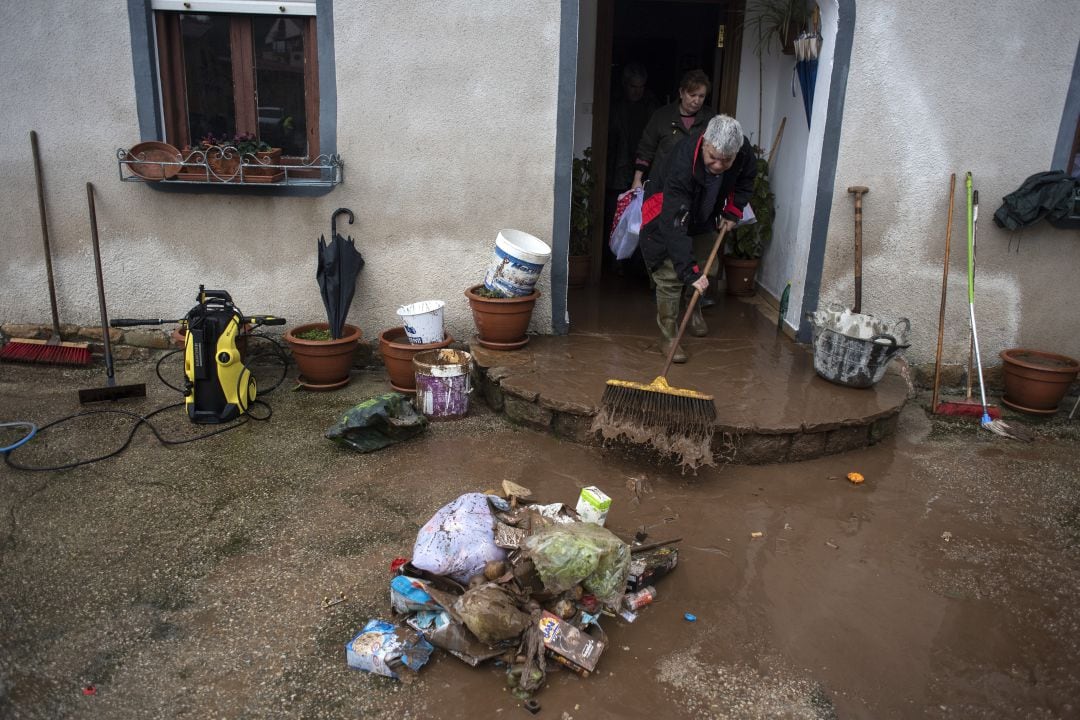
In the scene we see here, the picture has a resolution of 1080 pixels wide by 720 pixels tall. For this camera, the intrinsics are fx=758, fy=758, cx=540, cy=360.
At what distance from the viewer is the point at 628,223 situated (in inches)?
223

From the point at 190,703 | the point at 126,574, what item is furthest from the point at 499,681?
the point at 126,574

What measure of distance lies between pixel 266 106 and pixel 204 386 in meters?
2.09

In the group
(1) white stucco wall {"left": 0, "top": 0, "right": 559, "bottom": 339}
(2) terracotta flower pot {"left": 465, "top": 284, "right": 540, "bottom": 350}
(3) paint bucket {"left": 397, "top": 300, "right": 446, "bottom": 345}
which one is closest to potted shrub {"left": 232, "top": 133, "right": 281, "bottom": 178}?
(1) white stucco wall {"left": 0, "top": 0, "right": 559, "bottom": 339}

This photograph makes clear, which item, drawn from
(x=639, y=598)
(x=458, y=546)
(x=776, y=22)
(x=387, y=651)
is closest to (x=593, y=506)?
(x=639, y=598)

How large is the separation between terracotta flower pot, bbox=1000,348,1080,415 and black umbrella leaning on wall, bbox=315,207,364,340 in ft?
15.1

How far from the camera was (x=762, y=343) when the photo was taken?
18.4 ft

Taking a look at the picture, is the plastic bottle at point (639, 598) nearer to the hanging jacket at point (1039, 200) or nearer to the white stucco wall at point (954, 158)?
the white stucco wall at point (954, 158)

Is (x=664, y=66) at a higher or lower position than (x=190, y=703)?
higher

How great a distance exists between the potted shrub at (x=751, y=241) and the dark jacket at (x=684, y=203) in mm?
1553

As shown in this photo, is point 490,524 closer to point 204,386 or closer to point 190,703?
point 190,703

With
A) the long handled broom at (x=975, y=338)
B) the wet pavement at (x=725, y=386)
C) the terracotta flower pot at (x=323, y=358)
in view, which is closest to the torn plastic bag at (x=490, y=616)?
the wet pavement at (x=725, y=386)

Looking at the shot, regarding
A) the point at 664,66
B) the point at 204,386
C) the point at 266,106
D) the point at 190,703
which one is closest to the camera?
the point at 190,703

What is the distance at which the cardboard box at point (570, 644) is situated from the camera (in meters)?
2.62

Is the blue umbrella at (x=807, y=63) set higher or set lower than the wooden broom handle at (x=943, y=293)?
higher
